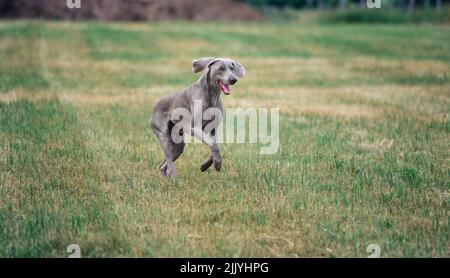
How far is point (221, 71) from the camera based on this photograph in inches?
303

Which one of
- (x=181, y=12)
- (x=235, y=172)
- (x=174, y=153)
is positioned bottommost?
(x=181, y=12)

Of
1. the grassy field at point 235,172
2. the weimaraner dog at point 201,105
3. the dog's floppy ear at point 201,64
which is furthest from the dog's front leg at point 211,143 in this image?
the dog's floppy ear at point 201,64

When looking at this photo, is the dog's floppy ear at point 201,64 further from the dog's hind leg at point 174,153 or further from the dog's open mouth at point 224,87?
the dog's hind leg at point 174,153

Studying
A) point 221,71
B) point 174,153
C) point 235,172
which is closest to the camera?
point 221,71

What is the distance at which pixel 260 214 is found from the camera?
21.7 feet

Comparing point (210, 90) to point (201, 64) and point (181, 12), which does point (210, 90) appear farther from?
point (181, 12)

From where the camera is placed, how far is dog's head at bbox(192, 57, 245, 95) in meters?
7.61

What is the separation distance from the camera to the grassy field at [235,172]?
5.96 metres

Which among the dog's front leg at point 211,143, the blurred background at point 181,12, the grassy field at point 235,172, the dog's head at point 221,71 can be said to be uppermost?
the dog's head at point 221,71

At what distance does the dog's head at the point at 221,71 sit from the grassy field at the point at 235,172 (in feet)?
3.83

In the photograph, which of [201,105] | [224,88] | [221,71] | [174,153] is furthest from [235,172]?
[221,71]

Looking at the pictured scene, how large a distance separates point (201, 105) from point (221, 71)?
451 millimetres

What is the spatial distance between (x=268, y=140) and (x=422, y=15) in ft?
125
